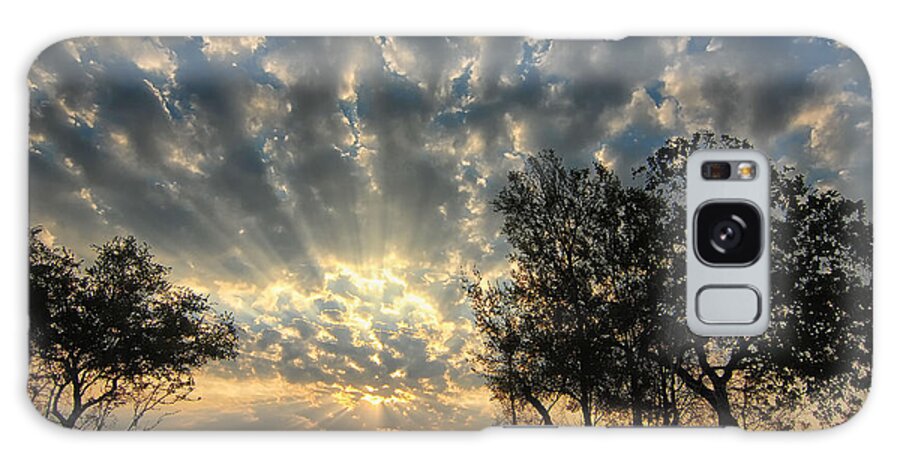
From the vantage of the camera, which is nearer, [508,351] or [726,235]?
[726,235]

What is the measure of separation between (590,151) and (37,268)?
3.94m

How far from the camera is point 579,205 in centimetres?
545

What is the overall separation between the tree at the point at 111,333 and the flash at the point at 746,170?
3.64 meters

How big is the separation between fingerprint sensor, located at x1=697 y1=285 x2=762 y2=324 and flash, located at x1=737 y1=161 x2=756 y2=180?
754 mm

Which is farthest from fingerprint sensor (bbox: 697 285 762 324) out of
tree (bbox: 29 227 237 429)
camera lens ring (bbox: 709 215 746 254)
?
tree (bbox: 29 227 237 429)

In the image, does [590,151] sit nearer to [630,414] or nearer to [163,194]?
[630,414]

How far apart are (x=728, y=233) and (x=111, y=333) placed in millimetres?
4372

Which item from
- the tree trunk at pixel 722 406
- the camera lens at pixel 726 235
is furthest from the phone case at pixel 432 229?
the camera lens at pixel 726 235

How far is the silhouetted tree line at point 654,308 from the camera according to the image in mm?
5352

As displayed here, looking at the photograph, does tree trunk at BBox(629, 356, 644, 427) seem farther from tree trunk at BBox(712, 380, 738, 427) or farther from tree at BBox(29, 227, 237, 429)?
tree at BBox(29, 227, 237, 429)

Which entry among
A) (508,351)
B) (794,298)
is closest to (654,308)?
(794,298)

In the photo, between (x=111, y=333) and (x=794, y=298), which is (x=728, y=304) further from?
(x=111, y=333)

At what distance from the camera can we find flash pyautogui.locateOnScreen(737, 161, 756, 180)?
17.6ft

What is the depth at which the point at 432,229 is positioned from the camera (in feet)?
17.8
